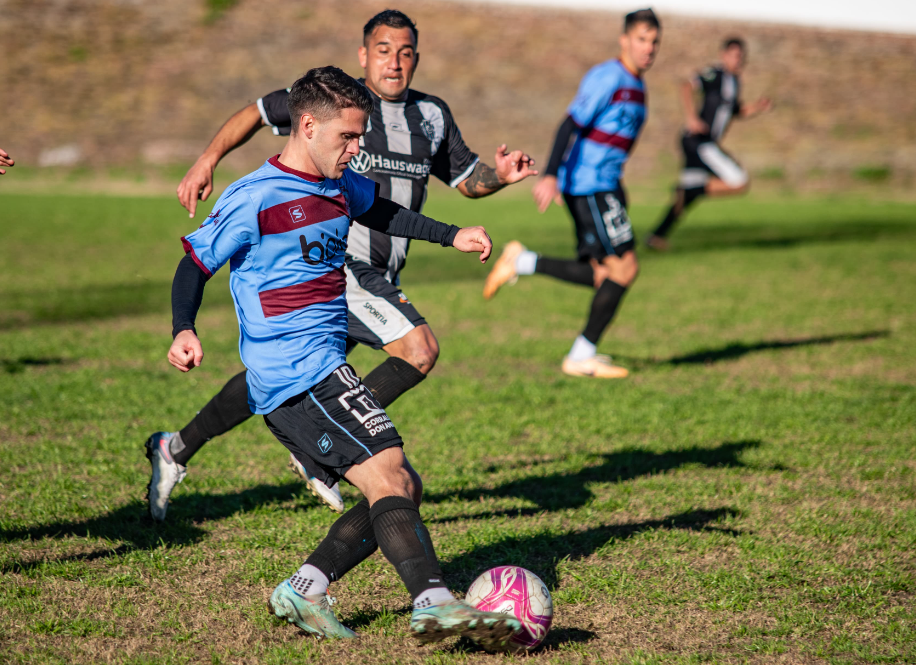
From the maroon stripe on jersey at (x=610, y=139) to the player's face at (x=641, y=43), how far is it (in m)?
0.55

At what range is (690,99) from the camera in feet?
42.4

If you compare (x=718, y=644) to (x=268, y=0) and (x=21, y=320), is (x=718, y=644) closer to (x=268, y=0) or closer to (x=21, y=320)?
(x=21, y=320)

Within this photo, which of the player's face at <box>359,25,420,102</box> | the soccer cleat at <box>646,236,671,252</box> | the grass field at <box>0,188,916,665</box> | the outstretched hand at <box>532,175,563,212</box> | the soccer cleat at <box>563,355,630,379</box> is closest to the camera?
the grass field at <box>0,188,916,665</box>

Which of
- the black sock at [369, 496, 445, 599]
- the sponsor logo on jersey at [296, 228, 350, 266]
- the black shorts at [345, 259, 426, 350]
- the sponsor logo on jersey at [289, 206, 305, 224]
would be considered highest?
the sponsor logo on jersey at [289, 206, 305, 224]

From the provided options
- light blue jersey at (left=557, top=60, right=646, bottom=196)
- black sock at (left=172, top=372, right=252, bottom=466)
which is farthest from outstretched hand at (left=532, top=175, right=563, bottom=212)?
black sock at (left=172, top=372, right=252, bottom=466)

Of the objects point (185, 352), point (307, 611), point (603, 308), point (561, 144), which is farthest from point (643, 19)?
point (307, 611)

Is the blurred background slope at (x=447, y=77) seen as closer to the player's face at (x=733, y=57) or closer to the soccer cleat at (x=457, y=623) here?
the player's face at (x=733, y=57)

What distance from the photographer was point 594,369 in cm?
682

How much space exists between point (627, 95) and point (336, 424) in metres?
4.67

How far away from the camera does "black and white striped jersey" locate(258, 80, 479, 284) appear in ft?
13.7

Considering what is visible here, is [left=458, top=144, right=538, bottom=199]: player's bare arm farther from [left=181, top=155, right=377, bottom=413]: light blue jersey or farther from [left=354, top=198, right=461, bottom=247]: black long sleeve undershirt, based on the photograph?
[left=181, top=155, right=377, bottom=413]: light blue jersey

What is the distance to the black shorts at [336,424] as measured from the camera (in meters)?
2.81

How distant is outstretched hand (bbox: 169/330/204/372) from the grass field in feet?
3.23

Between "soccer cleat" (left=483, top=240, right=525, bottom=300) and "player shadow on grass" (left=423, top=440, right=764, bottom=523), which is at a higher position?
"soccer cleat" (left=483, top=240, right=525, bottom=300)
